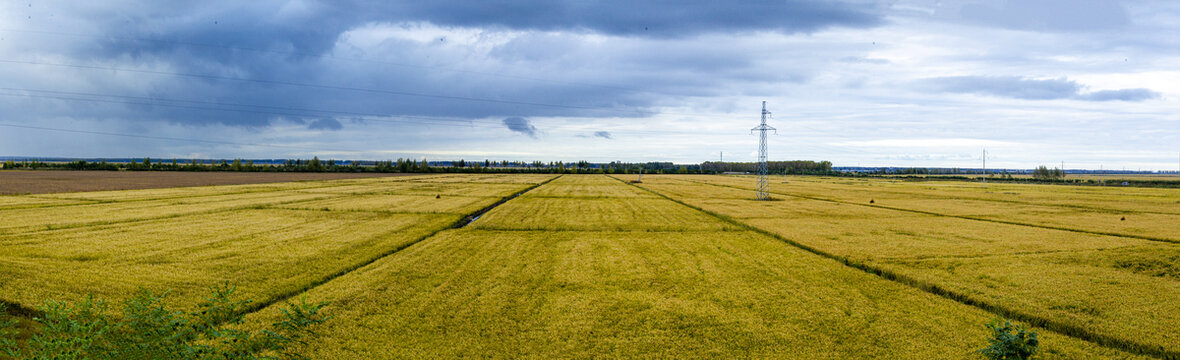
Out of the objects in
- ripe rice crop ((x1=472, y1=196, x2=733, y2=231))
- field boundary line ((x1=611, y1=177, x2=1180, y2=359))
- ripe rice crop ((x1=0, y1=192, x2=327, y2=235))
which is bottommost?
field boundary line ((x1=611, y1=177, x2=1180, y2=359))

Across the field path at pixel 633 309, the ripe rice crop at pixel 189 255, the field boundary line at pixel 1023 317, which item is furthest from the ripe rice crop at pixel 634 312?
the ripe rice crop at pixel 189 255

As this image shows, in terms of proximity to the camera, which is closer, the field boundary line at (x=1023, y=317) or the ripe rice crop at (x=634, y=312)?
the ripe rice crop at (x=634, y=312)

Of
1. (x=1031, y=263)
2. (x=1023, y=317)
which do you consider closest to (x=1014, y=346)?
(x=1023, y=317)

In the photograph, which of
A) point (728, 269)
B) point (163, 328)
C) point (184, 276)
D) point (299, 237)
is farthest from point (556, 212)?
point (163, 328)

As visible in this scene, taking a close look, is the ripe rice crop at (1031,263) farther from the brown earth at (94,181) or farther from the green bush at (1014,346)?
the brown earth at (94,181)

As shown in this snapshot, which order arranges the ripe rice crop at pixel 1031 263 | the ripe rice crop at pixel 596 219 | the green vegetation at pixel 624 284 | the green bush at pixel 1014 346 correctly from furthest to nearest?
the ripe rice crop at pixel 596 219 → the ripe rice crop at pixel 1031 263 → the green vegetation at pixel 624 284 → the green bush at pixel 1014 346

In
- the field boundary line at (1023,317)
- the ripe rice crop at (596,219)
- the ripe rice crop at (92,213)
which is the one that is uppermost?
the ripe rice crop at (92,213)

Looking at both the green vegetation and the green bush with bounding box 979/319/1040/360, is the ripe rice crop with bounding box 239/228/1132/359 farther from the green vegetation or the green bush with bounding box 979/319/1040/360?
the green bush with bounding box 979/319/1040/360

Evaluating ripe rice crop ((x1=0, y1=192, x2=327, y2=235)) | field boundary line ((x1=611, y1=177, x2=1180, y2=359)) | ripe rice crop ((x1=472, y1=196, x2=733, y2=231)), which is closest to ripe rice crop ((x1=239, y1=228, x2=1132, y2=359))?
field boundary line ((x1=611, y1=177, x2=1180, y2=359))

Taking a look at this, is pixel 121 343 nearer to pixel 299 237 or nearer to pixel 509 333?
pixel 509 333

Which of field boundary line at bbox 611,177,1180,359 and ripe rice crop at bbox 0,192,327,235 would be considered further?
ripe rice crop at bbox 0,192,327,235

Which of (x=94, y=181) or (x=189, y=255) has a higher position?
(x=94, y=181)

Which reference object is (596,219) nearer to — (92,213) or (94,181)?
(92,213)
